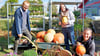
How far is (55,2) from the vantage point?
441cm

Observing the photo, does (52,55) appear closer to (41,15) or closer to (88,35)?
(88,35)

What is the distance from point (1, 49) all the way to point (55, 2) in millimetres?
2040

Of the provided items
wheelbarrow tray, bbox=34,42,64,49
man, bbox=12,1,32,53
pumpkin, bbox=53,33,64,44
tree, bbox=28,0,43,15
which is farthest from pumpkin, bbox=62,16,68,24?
tree, bbox=28,0,43,15

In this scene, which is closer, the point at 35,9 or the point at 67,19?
the point at 67,19

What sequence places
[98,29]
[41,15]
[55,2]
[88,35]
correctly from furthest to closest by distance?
1. [98,29]
2. [41,15]
3. [55,2]
4. [88,35]

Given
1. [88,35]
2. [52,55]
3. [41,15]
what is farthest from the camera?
[41,15]

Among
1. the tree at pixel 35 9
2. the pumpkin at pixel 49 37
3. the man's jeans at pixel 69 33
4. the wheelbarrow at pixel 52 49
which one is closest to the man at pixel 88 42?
the wheelbarrow at pixel 52 49

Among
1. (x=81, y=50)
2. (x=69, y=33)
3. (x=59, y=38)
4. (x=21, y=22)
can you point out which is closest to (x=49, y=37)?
(x=59, y=38)

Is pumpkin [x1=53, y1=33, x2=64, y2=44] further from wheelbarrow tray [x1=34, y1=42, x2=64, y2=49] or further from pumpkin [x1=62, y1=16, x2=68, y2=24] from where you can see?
pumpkin [x1=62, y1=16, x2=68, y2=24]

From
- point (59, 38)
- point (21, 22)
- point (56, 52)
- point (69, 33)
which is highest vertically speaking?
point (21, 22)

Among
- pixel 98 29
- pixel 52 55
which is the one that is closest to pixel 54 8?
pixel 52 55

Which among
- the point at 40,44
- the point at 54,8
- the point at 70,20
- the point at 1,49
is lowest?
the point at 1,49

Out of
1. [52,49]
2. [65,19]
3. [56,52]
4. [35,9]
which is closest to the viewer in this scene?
[56,52]

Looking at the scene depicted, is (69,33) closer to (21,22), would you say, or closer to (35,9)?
(21,22)
